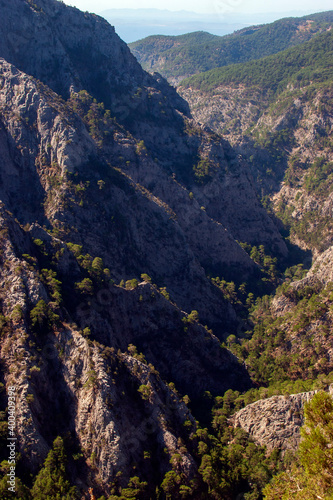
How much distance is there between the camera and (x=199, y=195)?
114m

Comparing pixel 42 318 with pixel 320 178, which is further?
pixel 320 178

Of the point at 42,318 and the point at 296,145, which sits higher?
the point at 296,145

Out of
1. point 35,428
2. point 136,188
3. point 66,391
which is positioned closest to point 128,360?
point 66,391

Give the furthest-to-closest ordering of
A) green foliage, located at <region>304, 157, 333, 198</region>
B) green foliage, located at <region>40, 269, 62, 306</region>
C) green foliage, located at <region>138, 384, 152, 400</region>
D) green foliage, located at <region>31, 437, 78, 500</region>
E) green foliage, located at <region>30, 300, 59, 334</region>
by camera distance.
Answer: green foliage, located at <region>304, 157, 333, 198</region>, green foliage, located at <region>40, 269, 62, 306</region>, green foliage, located at <region>138, 384, 152, 400</region>, green foliage, located at <region>30, 300, 59, 334</region>, green foliage, located at <region>31, 437, 78, 500</region>

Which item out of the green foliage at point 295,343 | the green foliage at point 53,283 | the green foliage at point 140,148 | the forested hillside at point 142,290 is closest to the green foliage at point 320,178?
the forested hillside at point 142,290

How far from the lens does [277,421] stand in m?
54.2

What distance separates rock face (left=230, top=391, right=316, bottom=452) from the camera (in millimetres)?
52219

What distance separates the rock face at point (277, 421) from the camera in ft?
171

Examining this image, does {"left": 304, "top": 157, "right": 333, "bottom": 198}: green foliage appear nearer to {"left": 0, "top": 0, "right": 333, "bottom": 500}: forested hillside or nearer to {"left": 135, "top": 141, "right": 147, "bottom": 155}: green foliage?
{"left": 0, "top": 0, "right": 333, "bottom": 500}: forested hillside

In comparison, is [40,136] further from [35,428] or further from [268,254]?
[268,254]

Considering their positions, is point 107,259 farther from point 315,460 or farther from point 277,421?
point 315,460

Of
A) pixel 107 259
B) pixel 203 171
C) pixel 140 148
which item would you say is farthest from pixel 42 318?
pixel 203 171

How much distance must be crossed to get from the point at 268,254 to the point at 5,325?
8848 centimetres

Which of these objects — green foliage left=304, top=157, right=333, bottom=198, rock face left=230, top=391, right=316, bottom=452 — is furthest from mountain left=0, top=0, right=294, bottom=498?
green foliage left=304, top=157, right=333, bottom=198
